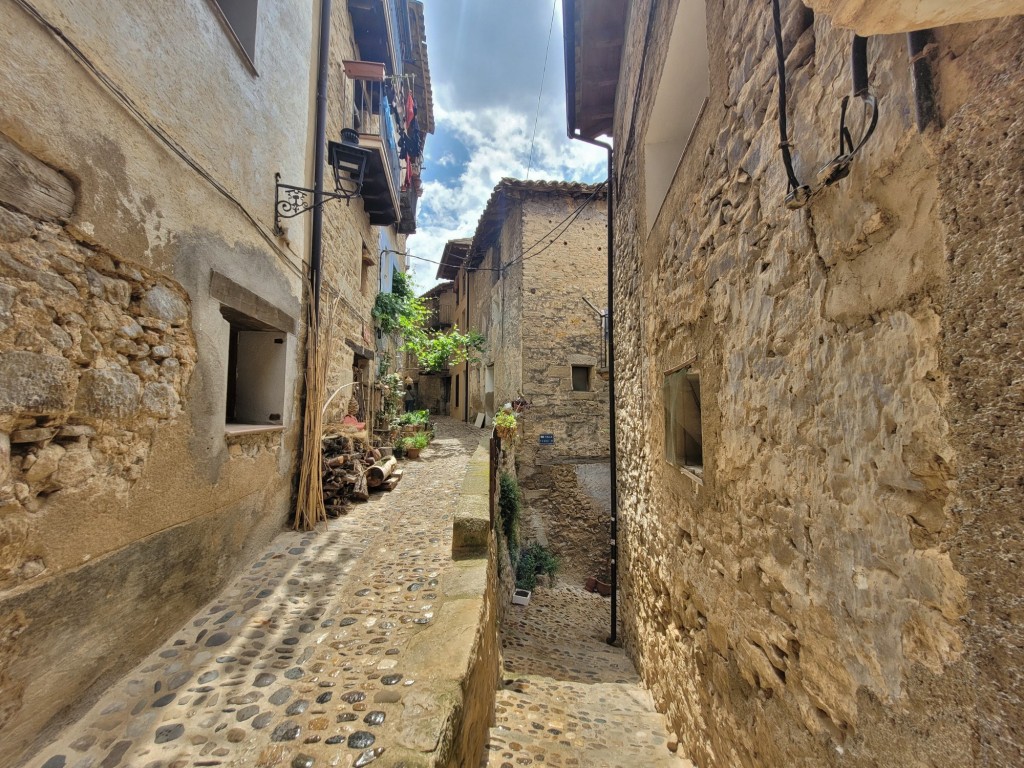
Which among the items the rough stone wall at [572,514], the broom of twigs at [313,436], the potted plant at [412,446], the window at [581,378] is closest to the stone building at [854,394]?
the broom of twigs at [313,436]

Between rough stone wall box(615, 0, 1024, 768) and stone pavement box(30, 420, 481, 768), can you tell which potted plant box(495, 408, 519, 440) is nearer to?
stone pavement box(30, 420, 481, 768)

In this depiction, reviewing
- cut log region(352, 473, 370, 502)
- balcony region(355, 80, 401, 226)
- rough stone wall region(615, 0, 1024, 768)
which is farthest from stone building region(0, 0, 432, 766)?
rough stone wall region(615, 0, 1024, 768)

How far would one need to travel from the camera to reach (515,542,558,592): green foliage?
25.2 ft

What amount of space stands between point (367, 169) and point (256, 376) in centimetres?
396

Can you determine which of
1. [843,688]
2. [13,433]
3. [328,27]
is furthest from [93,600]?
[328,27]

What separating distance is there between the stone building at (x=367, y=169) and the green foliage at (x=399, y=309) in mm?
231

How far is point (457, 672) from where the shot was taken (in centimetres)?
212

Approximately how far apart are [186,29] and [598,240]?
9401 mm

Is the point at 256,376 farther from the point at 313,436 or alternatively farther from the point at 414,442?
the point at 414,442

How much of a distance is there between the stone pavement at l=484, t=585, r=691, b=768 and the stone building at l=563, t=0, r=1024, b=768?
0.41m

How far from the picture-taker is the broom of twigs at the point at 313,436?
14.2 ft

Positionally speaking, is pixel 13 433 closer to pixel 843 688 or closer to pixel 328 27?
pixel 843 688

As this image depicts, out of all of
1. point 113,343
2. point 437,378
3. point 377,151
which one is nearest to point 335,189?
point 377,151

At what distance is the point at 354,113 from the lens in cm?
659
